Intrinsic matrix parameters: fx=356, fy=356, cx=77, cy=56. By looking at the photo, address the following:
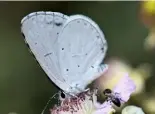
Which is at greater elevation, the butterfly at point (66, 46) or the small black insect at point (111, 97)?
the butterfly at point (66, 46)

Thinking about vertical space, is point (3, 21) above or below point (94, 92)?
above

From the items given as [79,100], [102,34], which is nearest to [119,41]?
[102,34]

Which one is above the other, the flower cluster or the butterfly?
the butterfly

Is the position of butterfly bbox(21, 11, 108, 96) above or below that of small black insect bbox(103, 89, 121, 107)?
above

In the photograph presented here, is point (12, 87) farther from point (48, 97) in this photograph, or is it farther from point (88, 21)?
point (88, 21)

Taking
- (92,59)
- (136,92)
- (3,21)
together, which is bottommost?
(136,92)

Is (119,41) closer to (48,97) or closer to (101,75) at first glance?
(101,75)
